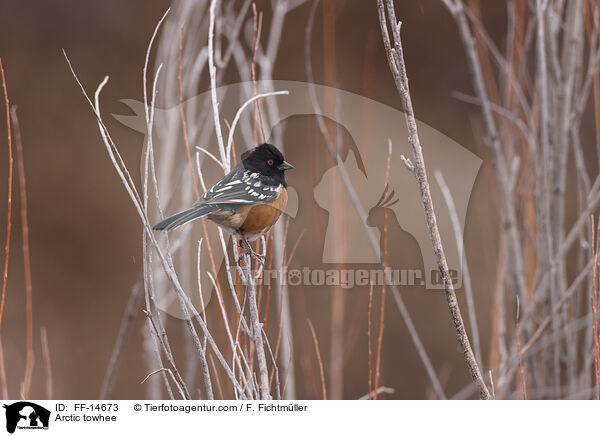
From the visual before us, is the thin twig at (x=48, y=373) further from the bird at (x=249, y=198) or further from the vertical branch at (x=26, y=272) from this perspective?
Answer: the bird at (x=249, y=198)

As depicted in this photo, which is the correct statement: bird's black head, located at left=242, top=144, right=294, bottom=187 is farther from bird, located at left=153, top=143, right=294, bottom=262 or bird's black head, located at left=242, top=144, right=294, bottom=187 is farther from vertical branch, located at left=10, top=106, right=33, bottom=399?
vertical branch, located at left=10, top=106, right=33, bottom=399

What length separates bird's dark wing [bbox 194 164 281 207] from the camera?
0.98m

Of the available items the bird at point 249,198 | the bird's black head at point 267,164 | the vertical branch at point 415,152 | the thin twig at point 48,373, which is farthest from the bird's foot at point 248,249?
Result: the thin twig at point 48,373

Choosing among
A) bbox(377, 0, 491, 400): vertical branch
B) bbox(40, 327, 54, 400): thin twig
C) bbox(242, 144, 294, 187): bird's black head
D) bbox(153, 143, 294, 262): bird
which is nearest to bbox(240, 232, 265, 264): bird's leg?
bbox(153, 143, 294, 262): bird

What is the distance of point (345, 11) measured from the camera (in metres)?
1.77

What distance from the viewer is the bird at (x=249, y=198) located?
99 cm

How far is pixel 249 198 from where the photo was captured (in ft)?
3.50

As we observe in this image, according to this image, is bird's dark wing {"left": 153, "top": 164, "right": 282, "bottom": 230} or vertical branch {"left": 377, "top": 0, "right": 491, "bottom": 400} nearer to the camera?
vertical branch {"left": 377, "top": 0, "right": 491, "bottom": 400}
